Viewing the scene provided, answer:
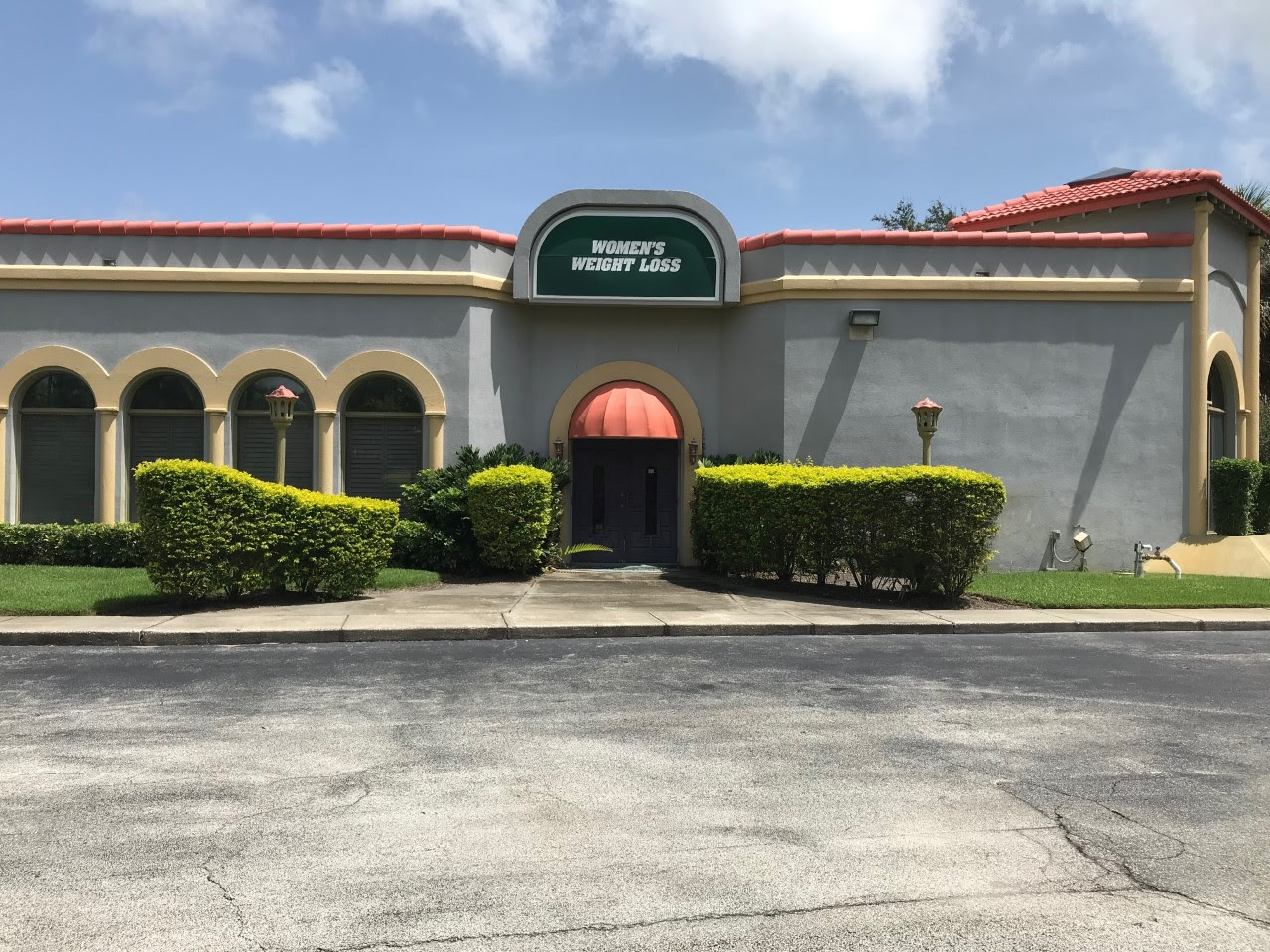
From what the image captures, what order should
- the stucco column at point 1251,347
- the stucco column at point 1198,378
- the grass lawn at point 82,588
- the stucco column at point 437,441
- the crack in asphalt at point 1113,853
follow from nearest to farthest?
the crack in asphalt at point 1113,853 → the grass lawn at point 82,588 → the stucco column at point 437,441 → the stucco column at point 1198,378 → the stucco column at point 1251,347

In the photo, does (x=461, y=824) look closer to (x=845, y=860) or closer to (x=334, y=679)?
(x=845, y=860)

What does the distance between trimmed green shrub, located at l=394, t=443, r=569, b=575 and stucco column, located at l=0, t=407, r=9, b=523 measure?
6413 mm

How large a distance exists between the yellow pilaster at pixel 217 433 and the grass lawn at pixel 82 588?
7.68 ft

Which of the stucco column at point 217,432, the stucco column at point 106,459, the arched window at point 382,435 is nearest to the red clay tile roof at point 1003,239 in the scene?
the arched window at point 382,435

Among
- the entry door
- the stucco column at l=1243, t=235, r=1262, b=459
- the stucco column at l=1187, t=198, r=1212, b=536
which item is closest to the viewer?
the stucco column at l=1187, t=198, r=1212, b=536

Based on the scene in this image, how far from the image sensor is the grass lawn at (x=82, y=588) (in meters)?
12.0

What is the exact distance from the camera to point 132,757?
6195 millimetres

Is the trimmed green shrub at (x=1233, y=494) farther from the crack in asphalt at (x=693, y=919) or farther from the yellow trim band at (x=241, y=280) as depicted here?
the crack in asphalt at (x=693, y=919)

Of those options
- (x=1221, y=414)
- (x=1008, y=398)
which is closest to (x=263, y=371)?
(x=1008, y=398)

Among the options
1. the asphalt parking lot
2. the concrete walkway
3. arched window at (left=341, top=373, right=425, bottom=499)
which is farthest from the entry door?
the asphalt parking lot

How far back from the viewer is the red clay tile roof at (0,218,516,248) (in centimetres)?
1712

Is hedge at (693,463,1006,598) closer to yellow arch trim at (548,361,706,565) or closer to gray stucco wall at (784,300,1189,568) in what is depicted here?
gray stucco wall at (784,300,1189,568)

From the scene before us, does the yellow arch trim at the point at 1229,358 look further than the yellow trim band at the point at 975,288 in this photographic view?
Yes

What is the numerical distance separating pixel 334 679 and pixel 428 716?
1750mm
